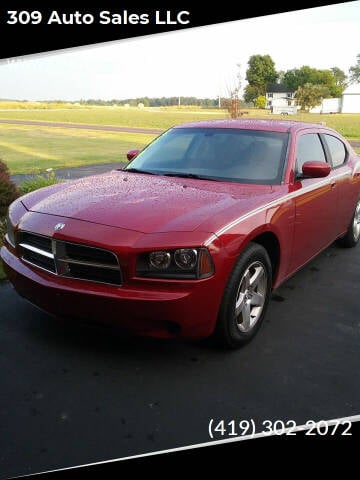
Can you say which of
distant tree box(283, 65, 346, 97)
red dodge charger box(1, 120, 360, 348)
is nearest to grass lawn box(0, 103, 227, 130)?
red dodge charger box(1, 120, 360, 348)

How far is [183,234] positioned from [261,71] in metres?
134

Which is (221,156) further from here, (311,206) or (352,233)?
(352,233)

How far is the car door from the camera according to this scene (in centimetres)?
398

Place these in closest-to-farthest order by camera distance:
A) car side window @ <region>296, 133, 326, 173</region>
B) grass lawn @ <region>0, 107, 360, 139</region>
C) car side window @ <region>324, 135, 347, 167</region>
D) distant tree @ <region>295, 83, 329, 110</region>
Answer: car side window @ <region>296, 133, 326, 173</region> < car side window @ <region>324, 135, 347, 167</region> < grass lawn @ <region>0, 107, 360, 139</region> < distant tree @ <region>295, 83, 329, 110</region>

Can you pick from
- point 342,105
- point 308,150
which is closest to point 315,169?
point 308,150

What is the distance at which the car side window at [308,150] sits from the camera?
4176 mm

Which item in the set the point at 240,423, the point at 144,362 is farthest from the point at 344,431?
the point at 144,362

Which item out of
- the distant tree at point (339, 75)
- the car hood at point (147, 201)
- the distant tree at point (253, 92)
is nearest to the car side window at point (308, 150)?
the car hood at point (147, 201)

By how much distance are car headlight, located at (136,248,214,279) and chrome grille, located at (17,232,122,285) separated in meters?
0.18

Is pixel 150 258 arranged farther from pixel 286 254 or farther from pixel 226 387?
pixel 286 254

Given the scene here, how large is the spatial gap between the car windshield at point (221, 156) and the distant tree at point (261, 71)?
12742cm

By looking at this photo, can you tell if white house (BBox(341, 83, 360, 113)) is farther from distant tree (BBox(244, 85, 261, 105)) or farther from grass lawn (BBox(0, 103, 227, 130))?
grass lawn (BBox(0, 103, 227, 130))

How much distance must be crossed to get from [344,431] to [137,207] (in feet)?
6.26

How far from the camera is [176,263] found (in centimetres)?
285
